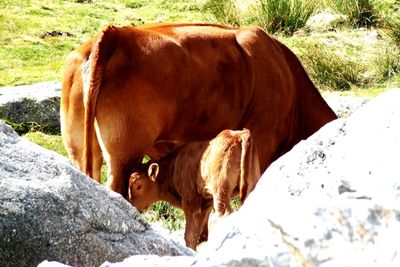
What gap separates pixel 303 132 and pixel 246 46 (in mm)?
1284

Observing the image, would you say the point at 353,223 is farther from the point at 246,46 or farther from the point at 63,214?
the point at 246,46

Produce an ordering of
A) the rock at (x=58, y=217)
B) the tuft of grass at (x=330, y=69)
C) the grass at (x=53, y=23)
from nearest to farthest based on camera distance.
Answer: the rock at (x=58, y=217)
the tuft of grass at (x=330, y=69)
the grass at (x=53, y=23)

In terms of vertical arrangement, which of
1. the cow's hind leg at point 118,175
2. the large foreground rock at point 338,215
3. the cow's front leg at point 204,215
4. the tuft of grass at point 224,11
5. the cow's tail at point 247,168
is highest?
the large foreground rock at point 338,215

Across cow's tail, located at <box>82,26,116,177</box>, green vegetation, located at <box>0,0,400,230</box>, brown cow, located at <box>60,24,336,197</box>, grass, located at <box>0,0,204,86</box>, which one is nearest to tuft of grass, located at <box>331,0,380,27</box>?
green vegetation, located at <box>0,0,400,230</box>

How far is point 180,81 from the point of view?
8609mm

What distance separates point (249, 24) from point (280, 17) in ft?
1.70

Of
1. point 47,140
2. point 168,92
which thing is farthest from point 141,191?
point 47,140

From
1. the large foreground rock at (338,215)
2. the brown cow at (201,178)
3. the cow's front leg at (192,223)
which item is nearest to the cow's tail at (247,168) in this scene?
the brown cow at (201,178)

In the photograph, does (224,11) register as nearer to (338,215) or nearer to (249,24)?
(249,24)

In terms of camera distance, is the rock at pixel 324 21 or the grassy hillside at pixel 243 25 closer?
the grassy hillside at pixel 243 25

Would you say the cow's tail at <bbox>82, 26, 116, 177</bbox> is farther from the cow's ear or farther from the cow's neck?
the cow's neck

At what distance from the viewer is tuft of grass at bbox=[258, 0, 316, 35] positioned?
16.4 meters

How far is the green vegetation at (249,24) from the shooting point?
46.1 feet

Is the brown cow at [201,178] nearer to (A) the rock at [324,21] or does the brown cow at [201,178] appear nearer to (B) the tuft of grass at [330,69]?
(B) the tuft of grass at [330,69]
